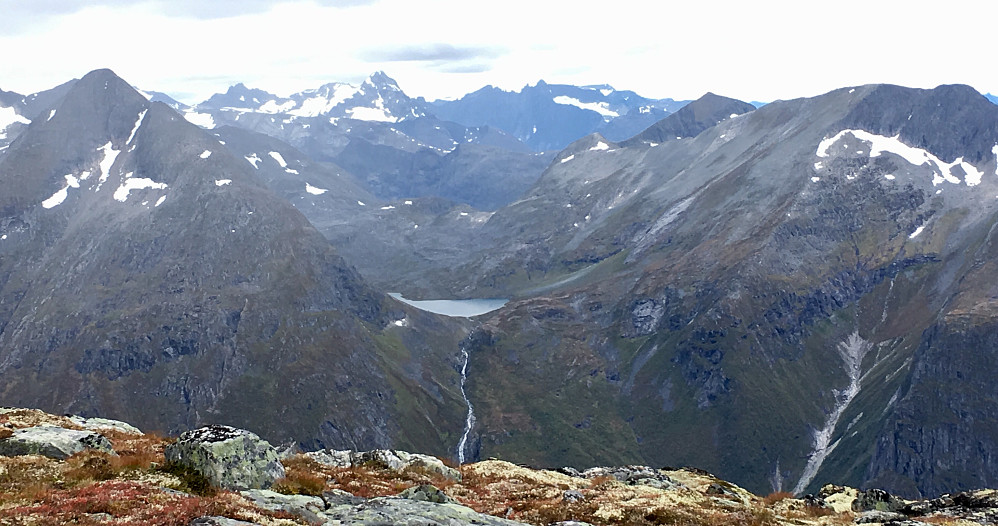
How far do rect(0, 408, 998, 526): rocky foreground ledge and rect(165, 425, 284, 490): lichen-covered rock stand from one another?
5cm

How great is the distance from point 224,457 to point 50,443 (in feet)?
37.4

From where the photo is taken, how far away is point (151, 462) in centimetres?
3359

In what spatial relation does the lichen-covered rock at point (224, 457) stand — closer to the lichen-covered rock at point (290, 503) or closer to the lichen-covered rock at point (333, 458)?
the lichen-covered rock at point (290, 503)

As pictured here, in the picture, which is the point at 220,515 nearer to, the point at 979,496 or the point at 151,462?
the point at 151,462

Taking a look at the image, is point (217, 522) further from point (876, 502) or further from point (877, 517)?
point (876, 502)

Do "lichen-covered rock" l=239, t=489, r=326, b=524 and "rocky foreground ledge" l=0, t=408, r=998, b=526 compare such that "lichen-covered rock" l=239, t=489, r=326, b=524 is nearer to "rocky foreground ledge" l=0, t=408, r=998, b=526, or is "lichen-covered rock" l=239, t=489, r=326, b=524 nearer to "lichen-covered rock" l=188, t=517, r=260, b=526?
"rocky foreground ledge" l=0, t=408, r=998, b=526

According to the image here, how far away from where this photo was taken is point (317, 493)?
1388 inches

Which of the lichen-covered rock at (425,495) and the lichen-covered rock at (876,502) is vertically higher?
the lichen-covered rock at (425,495)

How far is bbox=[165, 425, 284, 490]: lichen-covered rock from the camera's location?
105 feet

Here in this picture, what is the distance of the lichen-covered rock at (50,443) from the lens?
3591cm

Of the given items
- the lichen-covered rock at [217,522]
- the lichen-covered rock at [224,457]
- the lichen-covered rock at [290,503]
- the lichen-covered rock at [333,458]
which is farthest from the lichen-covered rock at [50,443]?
the lichen-covered rock at [333,458]

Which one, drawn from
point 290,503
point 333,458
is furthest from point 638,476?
point 290,503

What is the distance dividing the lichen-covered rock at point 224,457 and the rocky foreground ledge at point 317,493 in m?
0.05

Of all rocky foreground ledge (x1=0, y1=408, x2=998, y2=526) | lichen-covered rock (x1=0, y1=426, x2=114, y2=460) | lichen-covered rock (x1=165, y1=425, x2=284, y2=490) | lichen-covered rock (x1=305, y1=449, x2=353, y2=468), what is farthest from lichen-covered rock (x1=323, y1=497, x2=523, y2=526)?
lichen-covered rock (x1=305, y1=449, x2=353, y2=468)
